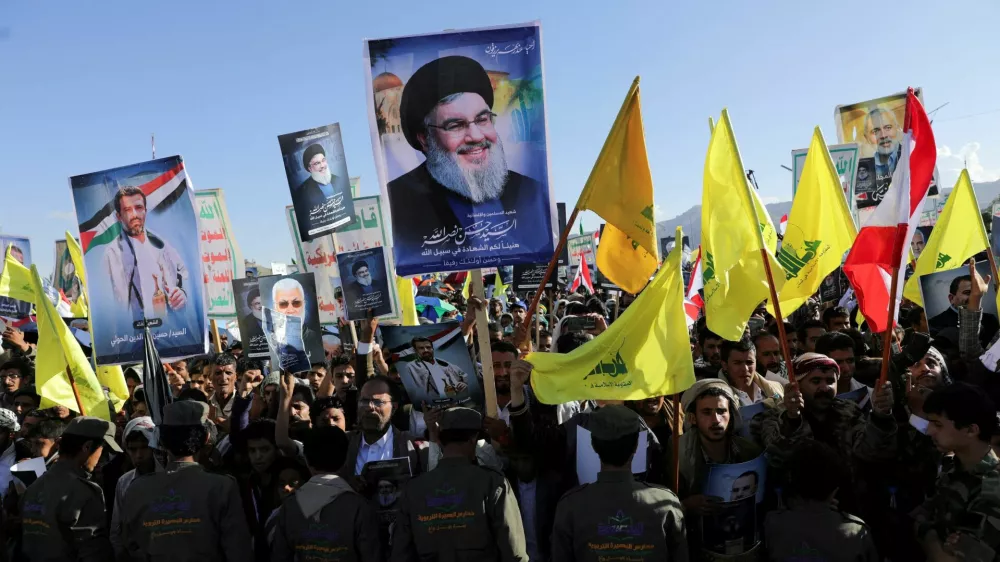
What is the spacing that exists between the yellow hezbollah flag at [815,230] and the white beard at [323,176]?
4.87 meters

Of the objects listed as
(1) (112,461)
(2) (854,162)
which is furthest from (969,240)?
(1) (112,461)

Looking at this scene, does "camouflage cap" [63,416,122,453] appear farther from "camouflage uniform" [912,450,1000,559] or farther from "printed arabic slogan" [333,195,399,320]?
"printed arabic slogan" [333,195,399,320]

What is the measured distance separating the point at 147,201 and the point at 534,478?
4.30 m

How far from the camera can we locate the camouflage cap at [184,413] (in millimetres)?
4211

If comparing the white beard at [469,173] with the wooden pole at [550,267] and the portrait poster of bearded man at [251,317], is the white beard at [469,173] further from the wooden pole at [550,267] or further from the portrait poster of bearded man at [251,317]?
the portrait poster of bearded man at [251,317]

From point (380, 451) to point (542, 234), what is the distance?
5.47ft

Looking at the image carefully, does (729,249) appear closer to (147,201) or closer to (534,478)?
(534,478)

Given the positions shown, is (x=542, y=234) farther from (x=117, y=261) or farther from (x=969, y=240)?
(x=969, y=240)

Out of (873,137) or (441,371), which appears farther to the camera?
(873,137)

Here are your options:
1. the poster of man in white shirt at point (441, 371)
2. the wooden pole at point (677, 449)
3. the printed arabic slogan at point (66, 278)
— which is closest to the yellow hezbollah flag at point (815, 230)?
the wooden pole at point (677, 449)

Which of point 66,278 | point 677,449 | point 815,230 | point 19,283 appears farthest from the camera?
point 66,278

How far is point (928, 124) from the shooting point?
4.75 metres

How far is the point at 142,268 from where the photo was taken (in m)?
6.60

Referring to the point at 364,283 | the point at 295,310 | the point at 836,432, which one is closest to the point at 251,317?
the point at 295,310
